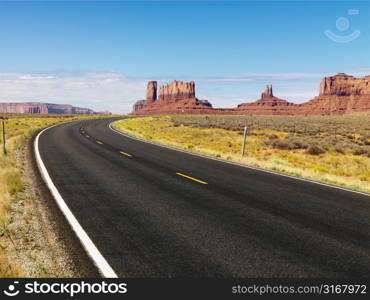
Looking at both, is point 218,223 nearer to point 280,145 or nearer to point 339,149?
point 280,145

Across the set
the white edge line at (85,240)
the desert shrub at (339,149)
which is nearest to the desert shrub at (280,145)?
the desert shrub at (339,149)

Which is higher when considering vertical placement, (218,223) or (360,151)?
(218,223)

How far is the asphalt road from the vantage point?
4.00m

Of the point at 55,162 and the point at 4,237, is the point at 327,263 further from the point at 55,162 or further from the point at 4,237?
the point at 55,162

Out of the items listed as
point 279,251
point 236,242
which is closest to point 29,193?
point 236,242

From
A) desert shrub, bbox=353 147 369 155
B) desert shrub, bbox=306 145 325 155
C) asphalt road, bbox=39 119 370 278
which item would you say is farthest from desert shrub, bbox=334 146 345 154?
asphalt road, bbox=39 119 370 278

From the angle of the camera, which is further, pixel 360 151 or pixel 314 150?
pixel 360 151

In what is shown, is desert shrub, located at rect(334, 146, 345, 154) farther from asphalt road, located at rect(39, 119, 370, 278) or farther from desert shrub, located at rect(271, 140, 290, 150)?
asphalt road, located at rect(39, 119, 370, 278)

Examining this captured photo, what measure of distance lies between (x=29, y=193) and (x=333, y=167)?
15442mm

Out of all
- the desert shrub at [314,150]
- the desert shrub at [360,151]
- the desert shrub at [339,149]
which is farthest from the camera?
the desert shrub at [339,149]

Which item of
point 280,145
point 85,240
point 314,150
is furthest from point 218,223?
point 280,145

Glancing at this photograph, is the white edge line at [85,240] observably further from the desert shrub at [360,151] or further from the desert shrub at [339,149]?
the desert shrub at [360,151]

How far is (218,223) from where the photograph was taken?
561 centimetres

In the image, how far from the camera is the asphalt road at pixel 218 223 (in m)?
4.00
